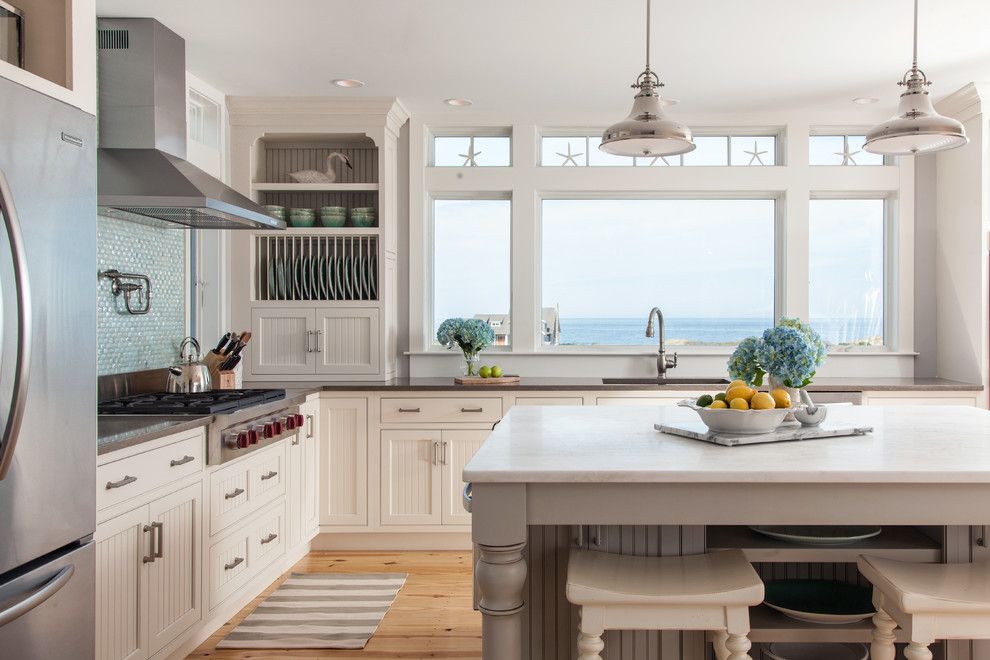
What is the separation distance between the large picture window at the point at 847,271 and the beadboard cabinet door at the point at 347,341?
2.79 m

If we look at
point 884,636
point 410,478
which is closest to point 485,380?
point 410,478

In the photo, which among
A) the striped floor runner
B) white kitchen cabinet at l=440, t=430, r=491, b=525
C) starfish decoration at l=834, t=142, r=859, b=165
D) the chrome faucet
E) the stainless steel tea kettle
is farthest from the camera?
starfish decoration at l=834, t=142, r=859, b=165

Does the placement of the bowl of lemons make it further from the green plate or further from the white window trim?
the white window trim

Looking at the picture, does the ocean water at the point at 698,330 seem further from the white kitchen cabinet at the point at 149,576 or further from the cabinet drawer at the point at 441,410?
the white kitchen cabinet at the point at 149,576

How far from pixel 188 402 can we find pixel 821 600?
2480 millimetres

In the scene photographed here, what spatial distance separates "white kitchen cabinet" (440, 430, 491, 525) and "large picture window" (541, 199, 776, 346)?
1.04m

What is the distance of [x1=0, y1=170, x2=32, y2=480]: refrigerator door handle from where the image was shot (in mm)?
1610

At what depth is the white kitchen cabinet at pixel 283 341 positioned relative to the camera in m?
4.77

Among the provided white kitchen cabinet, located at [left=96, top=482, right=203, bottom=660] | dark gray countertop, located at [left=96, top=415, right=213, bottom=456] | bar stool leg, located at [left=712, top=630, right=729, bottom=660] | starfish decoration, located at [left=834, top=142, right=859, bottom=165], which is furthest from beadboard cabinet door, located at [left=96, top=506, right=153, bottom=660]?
starfish decoration, located at [left=834, top=142, right=859, bottom=165]

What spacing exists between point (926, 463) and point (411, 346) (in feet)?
11.6

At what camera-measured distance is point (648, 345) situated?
16.9ft

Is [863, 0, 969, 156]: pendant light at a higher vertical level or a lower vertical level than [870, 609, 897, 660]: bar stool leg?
higher

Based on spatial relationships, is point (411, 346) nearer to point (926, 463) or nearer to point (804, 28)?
point (804, 28)

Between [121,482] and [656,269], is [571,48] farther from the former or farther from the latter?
[121,482]
